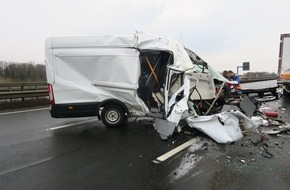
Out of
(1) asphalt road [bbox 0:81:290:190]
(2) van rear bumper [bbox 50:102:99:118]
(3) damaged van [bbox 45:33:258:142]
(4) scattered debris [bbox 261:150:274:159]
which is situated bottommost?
(4) scattered debris [bbox 261:150:274:159]

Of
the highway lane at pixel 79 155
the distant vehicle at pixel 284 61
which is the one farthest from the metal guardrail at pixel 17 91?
the distant vehicle at pixel 284 61

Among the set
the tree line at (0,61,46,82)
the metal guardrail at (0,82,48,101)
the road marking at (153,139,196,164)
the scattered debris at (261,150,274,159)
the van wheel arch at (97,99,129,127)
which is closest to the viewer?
the road marking at (153,139,196,164)

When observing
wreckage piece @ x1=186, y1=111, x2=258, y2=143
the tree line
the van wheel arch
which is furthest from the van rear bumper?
the tree line

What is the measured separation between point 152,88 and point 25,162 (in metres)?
3.58

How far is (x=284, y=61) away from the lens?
13.2 meters

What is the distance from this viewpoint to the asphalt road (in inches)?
139

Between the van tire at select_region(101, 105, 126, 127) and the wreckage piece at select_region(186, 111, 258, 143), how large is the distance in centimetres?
204

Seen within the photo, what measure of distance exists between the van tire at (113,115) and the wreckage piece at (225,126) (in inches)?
80.2

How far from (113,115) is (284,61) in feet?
35.3

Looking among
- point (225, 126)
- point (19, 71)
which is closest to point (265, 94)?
point (225, 126)

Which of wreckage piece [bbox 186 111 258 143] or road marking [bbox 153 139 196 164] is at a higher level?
wreckage piece [bbox 186 111 258 143]

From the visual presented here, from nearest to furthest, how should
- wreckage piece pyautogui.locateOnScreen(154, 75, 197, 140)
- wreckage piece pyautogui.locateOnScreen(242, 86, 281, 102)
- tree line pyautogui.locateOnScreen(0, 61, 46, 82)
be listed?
wreckage piece pyautogui.locateOnScreen(154, 75, 197, 140) → wreckage piece pyautogui.locateOnScreen(242, 86, 281, 102) → tree line pyautogui.locateOnScreen(0, 61, 46, 82)

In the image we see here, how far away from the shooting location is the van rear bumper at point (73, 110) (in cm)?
649

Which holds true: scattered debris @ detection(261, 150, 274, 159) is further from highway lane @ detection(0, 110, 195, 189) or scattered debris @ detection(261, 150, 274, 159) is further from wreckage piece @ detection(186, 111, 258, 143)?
highway lane @ detection(0, 110, 195, 189)
